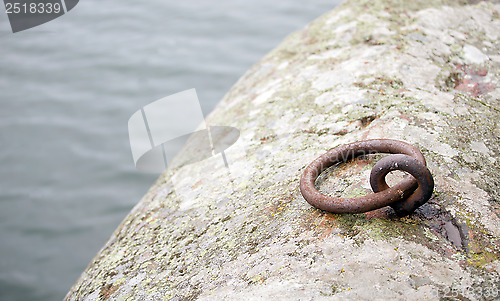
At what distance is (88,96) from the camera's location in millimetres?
5270

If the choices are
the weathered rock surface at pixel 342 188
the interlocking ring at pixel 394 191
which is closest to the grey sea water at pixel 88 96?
the weathered rock surface at pixel 342 188

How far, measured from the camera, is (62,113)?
5.05 m

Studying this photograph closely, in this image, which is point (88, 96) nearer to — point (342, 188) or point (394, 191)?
point (342, 188)

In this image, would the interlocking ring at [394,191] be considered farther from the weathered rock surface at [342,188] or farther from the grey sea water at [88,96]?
the grey sea water at [88,96]

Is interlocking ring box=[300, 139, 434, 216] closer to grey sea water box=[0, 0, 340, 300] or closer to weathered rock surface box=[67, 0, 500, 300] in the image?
weathered rock surface box=[67, 0, 500, 300]

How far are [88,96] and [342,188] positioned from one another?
14.7ft

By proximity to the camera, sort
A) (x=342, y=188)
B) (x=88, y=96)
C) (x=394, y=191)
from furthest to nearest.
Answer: (x=88, y=96), (x=342, y=188), (x=394, y=191)

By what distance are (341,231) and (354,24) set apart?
1866 mm

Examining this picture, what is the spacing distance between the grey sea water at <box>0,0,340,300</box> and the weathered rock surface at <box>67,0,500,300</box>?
201 cm

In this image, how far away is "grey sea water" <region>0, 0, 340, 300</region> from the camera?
3.92 meters

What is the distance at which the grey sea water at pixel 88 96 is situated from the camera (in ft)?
12.9

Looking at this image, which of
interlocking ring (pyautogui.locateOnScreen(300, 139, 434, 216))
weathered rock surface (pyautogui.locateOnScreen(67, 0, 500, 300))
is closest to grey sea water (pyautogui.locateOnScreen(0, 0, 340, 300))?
weathered rock surface (pyautogui.locateOnScreen(67, 0, 500, 300))

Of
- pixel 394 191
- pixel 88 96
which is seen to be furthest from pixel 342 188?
pixel 88 96

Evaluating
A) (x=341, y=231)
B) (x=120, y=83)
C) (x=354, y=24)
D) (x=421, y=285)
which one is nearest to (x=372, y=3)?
(x=354, y=24)
